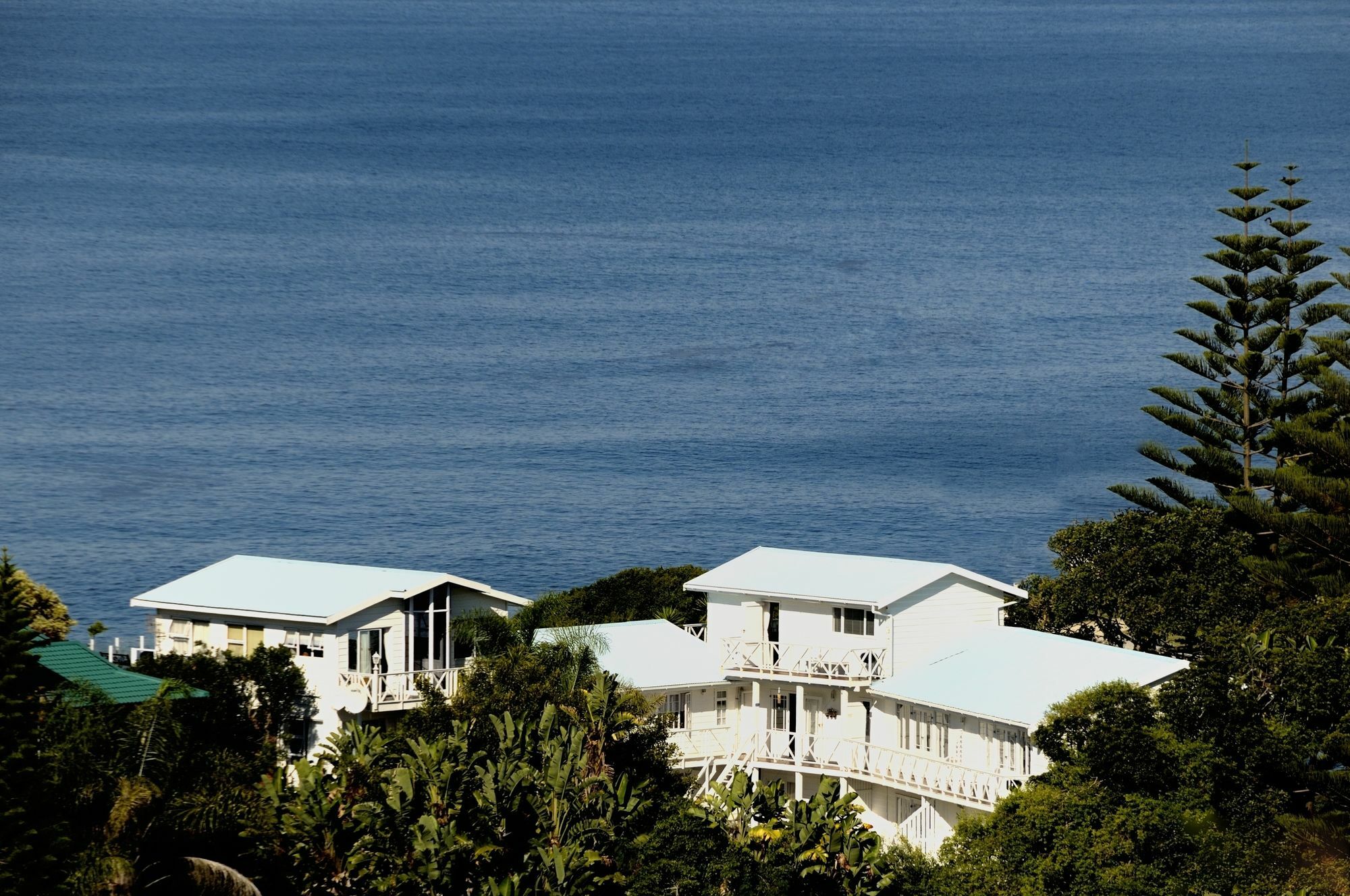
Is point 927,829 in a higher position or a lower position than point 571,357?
lower

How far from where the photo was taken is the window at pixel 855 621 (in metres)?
43.0

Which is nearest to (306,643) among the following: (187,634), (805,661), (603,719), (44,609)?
(187,634)

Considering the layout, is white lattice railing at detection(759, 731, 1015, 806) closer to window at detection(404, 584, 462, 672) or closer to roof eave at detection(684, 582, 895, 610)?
roof eave at detection(684, 582, 895, 610)

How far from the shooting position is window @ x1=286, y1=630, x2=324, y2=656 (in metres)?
42.2

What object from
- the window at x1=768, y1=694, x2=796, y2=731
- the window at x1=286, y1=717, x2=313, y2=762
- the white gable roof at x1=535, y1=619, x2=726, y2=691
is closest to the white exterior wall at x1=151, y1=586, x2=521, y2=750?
the window at x1=286, y1=717, x2=313, y2=762

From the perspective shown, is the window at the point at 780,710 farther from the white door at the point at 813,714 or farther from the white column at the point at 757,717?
the white door at the point at 813,714

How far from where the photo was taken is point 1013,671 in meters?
40.5

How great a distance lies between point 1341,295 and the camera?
377 ft

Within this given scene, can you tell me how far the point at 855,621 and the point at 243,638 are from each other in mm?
12466

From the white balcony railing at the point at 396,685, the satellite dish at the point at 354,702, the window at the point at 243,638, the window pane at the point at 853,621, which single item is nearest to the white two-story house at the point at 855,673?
the window pane at the point at 853,621

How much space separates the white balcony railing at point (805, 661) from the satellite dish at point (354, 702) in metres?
7.52

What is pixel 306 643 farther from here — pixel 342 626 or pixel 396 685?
pixel 396 685

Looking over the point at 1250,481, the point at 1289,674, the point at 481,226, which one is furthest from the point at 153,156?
the point at 1289,674

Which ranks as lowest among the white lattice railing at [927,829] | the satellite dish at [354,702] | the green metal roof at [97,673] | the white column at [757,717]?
the white lattice railing at [927,829]
